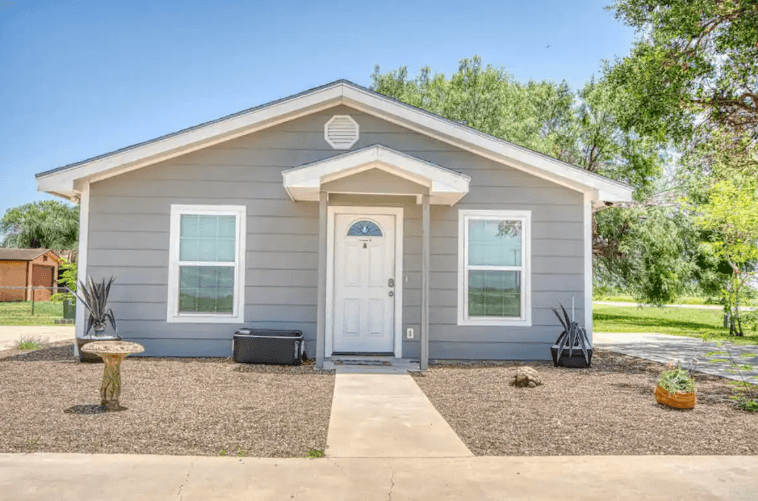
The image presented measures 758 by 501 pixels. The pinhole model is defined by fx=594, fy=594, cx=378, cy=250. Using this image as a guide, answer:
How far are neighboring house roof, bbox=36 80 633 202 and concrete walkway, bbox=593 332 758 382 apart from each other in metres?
2.64

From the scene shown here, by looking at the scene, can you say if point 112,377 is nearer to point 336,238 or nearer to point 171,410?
point 171,410

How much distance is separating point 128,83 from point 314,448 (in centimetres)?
1944

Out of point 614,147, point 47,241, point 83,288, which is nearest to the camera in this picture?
point 83,288

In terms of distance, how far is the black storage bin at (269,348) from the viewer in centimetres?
766

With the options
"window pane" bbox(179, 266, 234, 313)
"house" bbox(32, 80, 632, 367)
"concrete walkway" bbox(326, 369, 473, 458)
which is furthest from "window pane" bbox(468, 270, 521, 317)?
"window pane" bbox(179, 266, 234, 313)

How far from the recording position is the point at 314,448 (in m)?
4.01

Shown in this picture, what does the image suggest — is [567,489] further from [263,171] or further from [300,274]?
[263,171]

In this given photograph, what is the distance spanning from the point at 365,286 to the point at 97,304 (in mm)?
3569

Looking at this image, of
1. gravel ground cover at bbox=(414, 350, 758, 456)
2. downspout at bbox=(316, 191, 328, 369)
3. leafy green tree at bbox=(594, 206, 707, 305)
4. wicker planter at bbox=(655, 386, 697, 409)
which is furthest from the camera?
leafy green tree at bbox=(594, 206, 707, 305)

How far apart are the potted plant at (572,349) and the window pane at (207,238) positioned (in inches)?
182

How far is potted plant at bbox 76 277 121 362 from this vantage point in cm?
770

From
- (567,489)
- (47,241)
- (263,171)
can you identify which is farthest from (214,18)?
(47,241)

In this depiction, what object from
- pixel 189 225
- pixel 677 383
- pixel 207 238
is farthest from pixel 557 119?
pixel 677 383

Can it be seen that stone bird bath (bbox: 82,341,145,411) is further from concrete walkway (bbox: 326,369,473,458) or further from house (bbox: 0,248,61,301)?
house (bbox: 0,248,61,301)
